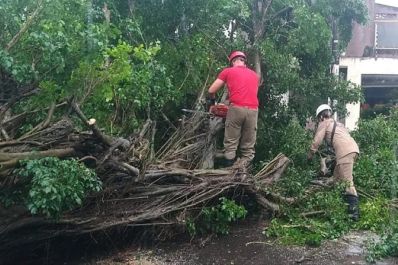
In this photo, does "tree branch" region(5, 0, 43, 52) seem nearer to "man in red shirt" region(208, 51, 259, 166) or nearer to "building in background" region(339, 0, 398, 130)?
"man in red shirt" region(208, 51, 259, 166)

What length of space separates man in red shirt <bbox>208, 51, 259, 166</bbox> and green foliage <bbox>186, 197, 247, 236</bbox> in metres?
0.97

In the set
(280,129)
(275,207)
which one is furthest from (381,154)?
(275,207)

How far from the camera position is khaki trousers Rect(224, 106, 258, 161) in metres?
6.96

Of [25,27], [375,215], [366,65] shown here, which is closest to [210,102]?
[375,215]

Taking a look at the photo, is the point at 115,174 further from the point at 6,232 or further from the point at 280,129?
the point at 280,129

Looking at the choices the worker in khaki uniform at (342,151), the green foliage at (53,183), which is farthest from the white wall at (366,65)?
the green foliage at (53,183)

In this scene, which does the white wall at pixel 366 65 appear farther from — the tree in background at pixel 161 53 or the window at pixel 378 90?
the tree in background at pixel 161 53

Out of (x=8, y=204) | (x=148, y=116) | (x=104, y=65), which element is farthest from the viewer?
(x=148, y=116)

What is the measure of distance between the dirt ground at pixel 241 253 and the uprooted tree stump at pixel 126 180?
36 cm

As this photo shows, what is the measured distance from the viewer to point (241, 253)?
582 centimetres

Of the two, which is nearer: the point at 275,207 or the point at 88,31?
the point at 88,31

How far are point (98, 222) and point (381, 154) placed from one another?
4803mm

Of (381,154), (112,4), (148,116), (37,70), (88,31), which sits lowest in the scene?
(381,154)

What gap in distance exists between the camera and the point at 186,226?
239 inches
